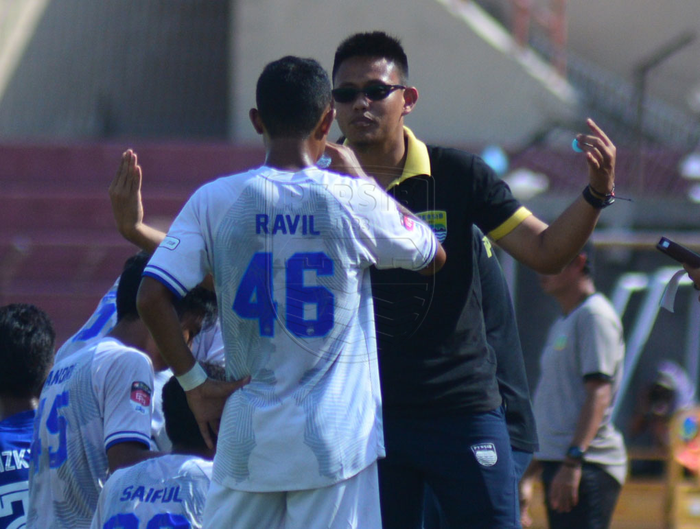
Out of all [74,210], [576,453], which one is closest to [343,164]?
[576,453]

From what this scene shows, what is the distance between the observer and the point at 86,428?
279 centimetres

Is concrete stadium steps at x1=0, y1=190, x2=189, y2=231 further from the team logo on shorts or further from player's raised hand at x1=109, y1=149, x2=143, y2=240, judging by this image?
the team logo on shorts

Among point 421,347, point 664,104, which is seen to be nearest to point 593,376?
point 421,347

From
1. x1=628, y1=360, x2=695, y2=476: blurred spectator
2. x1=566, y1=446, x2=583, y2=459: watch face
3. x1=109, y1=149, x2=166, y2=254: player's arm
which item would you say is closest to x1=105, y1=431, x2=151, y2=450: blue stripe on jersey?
x1=109, y1=149, x2=166, y2=254: player's arm

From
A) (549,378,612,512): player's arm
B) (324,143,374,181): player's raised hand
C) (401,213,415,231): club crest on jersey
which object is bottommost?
(549,378,612,512): player's arm

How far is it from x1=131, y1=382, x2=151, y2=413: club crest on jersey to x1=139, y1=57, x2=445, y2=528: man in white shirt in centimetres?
42

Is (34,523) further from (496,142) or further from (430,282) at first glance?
(496,142)

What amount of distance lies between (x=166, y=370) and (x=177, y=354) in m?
1.28

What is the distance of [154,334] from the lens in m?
2.29

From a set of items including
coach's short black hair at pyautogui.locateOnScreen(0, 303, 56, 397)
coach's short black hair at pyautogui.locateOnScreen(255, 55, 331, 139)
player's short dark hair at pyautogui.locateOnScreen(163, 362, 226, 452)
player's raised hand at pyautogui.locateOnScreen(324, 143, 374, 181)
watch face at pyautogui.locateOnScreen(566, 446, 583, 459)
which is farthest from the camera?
watch face at pyautogui.locateOnScreen(566, 446, 583, 459)

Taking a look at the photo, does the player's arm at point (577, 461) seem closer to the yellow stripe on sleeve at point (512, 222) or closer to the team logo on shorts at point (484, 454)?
the team logo on shorts at point (484, 454)

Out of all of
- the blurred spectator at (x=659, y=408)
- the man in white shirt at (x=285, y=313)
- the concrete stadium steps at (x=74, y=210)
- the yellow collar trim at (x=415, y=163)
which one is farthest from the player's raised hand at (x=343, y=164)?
the concrete stadium steps at (x=74, y=210)

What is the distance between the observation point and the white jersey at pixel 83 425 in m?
2.73

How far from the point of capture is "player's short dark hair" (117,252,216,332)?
3000mm
